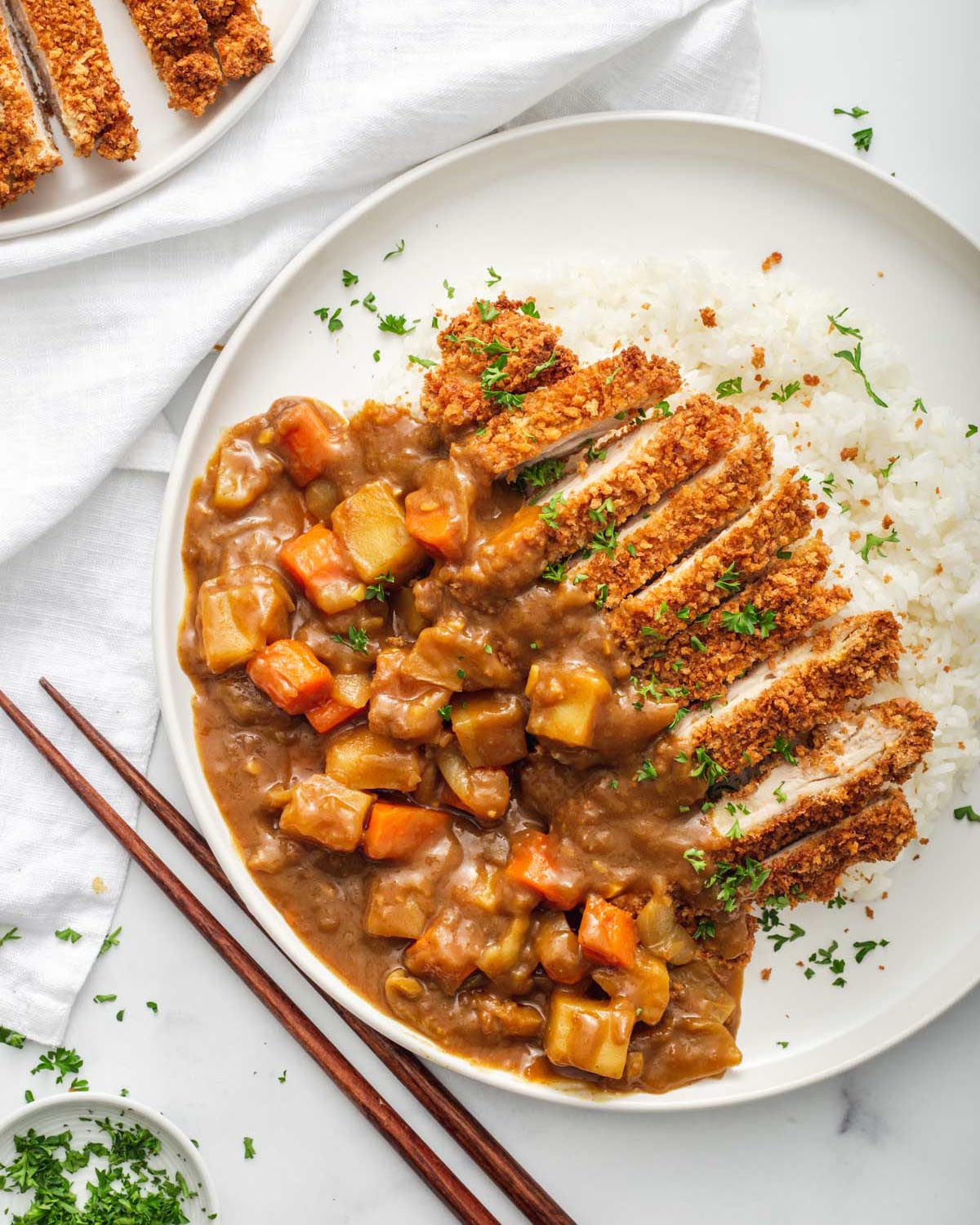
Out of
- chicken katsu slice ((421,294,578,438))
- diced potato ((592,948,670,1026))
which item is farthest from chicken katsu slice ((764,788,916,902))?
chicken katsu slice ((421,294,578,438))

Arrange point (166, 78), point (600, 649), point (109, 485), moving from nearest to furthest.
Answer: point (600, 649) < point (166, 78) < point (109, 485)

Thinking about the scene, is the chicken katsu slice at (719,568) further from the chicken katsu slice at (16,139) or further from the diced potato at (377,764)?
the chicken katsu slice at (16,139)

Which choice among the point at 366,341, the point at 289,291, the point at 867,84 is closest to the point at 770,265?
the point at 867,84

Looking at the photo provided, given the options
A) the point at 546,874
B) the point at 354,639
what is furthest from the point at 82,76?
the point at 546,874

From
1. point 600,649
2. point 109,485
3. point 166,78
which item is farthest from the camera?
point 109,485

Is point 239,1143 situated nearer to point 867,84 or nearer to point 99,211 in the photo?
point 99,211

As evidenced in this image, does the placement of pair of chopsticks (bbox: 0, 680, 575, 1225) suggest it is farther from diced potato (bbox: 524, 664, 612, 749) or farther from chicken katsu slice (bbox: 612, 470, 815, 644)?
chicken katsu slice (bbox: 612, 470, 815, 644)

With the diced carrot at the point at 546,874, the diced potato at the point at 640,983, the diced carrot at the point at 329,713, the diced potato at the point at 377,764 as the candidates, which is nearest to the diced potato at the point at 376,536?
the diced carrot at the point at 329,713
